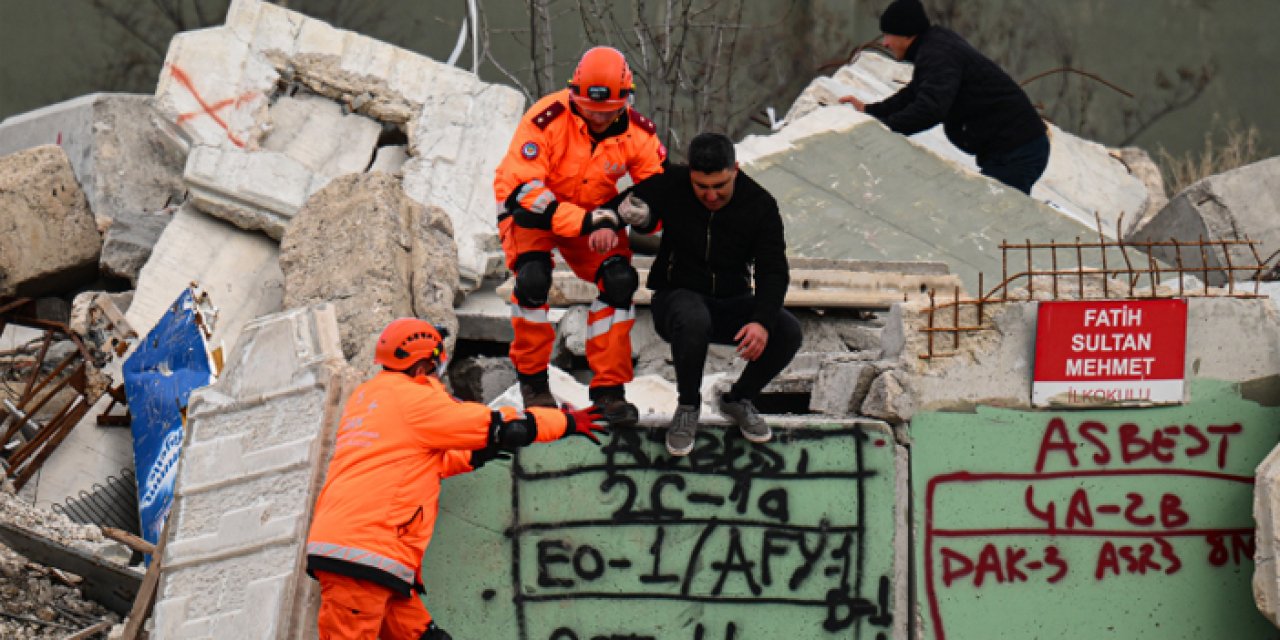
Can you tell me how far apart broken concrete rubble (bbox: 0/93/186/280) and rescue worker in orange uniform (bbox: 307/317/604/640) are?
5.28m

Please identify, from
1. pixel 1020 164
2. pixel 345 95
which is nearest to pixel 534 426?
pixel 1020 164

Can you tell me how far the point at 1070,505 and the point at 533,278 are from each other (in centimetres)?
249

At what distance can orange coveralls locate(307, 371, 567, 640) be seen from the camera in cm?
628

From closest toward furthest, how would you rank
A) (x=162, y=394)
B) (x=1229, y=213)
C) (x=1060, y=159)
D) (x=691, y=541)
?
(x=691, y=541) < (x=162, y=394) < (x=1229, y=213) < (x=1060, y=159)

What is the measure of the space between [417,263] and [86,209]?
2882mm

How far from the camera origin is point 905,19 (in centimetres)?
998

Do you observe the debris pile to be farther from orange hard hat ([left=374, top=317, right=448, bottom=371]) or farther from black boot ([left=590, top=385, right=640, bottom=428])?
orange hard hat ([left=374, top=317, right=448, bottom=371])

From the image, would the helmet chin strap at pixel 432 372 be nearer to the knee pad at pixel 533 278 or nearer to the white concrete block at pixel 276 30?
the knee pad at pixel 533 278

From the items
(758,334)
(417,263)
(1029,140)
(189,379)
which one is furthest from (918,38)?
(189,379)

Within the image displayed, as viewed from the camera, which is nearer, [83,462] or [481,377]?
[481,377]

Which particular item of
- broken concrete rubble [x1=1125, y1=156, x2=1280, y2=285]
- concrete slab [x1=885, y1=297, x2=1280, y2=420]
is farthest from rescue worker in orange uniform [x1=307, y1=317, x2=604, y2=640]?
broken concrete rubble [x1=1125, y1=156, x2=1280, y2=285]

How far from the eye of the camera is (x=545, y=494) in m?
7.10

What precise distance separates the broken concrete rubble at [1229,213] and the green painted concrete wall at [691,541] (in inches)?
203

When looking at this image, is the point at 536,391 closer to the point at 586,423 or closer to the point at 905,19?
the point at 586,423
